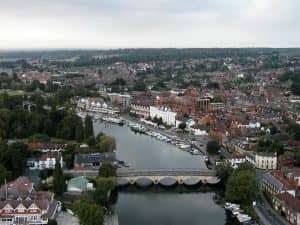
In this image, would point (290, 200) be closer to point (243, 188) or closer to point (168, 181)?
point (243, 188)

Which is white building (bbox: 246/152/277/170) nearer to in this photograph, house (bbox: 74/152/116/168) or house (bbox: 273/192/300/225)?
house (bbox: 273/192/300/225)

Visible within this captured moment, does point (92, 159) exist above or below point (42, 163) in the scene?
above

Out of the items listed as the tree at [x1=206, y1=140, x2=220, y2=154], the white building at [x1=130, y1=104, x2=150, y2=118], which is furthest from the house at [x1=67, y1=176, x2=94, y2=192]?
the white building at [x1=130, y1=104, x2=150, y2=118]

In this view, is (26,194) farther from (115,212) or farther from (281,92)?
(281,92)

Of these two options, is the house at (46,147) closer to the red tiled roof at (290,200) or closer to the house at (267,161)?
the house at (267,161)

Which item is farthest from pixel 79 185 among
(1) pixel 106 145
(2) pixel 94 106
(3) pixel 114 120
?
(2) pixel 94 106

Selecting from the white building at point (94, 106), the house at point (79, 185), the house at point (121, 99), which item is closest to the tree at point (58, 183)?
the house at point (79, 185)

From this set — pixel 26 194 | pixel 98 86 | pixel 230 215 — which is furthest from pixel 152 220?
pixel 98 86
